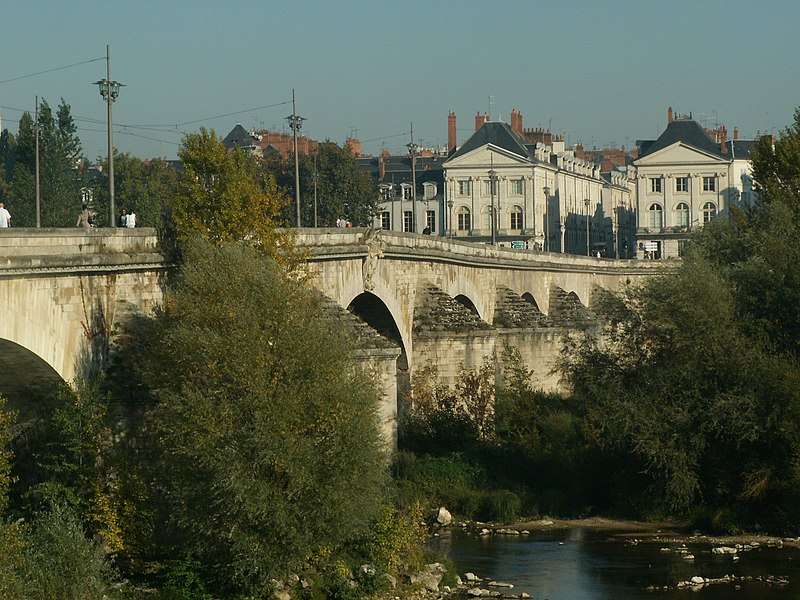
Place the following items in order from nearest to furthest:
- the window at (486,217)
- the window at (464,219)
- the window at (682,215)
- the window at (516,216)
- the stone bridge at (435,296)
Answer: the stone bridge at (435,296) < the window at (516,216) < the window at (486,217) < the window at (464,219) < the window at (682,215)

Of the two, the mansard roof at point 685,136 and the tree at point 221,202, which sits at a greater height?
the mansard roof at point 685,136

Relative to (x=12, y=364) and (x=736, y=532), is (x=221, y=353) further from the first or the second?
(x=736, y=532)

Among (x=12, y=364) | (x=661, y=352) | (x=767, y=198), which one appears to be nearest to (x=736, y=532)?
(x=661, y=352)

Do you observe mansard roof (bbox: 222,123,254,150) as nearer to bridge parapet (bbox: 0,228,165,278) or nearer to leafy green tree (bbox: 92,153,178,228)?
leafy green tree (bbox: 92,153,178,228)

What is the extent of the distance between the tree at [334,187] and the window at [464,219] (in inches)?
695

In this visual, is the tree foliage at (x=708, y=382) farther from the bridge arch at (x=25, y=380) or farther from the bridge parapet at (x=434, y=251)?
the bridge arch at (x=25, y=380)

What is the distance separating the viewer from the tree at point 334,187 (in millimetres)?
103562

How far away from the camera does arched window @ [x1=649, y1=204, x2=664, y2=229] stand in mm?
127250

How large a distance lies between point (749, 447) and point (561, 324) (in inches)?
793

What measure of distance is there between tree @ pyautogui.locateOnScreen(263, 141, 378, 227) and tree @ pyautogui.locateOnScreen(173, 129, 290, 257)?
66.4 m

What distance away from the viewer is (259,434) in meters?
27.2

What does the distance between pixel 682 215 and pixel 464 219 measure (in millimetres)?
17917

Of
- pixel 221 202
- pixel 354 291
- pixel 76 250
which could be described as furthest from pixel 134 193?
pixel 76 250

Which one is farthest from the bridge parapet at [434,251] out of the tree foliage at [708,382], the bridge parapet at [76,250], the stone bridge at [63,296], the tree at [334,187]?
the tree at [334,187]
